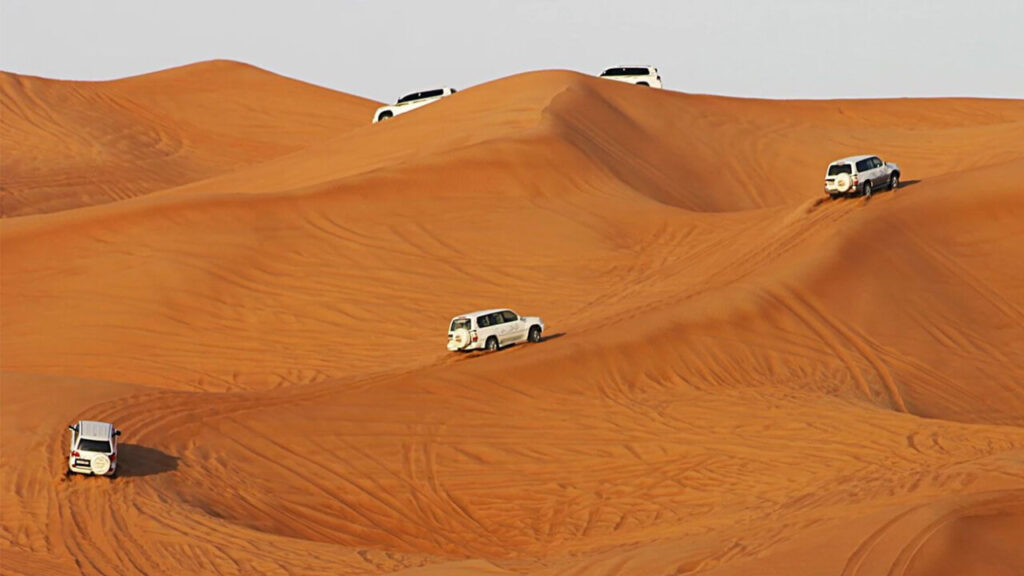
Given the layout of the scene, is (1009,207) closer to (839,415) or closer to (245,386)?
(839,415)

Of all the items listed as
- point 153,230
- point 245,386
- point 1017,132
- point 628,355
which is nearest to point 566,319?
point 628,355

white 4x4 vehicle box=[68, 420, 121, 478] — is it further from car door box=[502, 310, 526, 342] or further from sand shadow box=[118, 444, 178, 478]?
car door box=[502, 310, 526, 342]

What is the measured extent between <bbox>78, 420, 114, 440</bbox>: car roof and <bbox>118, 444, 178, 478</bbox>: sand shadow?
2.46 feet

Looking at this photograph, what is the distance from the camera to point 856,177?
4434 cm

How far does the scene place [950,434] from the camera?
98.0 ft

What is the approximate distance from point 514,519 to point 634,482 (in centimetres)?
244

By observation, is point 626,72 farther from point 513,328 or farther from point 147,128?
point 513,328

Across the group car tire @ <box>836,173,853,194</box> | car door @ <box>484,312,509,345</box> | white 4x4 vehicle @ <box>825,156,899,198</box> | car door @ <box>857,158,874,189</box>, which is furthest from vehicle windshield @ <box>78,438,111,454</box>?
car door @ <box>857,158,874,189</box>

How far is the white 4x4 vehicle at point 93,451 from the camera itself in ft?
89.7

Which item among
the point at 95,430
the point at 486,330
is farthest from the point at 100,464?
the point at 486,330

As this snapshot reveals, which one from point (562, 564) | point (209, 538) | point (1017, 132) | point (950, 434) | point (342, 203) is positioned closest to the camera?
point (562, 564)

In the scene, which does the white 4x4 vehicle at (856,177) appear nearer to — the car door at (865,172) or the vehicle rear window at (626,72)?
the car door at (865,172)

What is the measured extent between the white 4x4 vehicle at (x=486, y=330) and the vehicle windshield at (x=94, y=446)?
32.8ft

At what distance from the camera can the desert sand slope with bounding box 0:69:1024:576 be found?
81.8 feet
